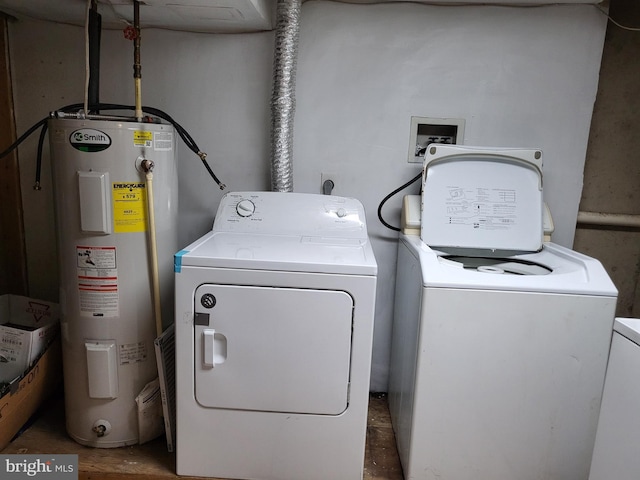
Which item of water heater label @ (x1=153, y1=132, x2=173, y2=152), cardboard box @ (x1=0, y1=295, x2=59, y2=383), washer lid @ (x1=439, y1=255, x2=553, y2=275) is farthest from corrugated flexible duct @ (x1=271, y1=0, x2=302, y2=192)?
A: cardboard box @ (x1=0, y1=295, x2=59, y2=383)

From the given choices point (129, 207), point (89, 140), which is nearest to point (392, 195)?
point (129, 207)

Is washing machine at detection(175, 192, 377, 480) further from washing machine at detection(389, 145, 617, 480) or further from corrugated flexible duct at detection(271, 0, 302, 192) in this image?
corrugated flexible duct at detection(271, 0, 302, 192)

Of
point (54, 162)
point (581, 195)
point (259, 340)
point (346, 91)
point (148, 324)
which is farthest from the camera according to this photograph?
point (581, 195)

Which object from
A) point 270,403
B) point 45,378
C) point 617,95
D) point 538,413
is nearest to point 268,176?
point 270,403

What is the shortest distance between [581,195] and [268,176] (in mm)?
1585

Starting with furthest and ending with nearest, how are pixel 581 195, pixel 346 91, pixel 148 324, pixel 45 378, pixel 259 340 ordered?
pixel 581 195 → pixel 346 91 → pixel 45 378 → pixel 148 324 → pixel 259 340

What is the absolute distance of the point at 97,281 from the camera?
1.43 meters

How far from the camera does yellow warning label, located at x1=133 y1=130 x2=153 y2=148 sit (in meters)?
1.38

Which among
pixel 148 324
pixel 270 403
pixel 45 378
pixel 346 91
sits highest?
pixel 346 91

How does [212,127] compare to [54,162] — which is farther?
[212,127]

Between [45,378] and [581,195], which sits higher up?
[581,195]

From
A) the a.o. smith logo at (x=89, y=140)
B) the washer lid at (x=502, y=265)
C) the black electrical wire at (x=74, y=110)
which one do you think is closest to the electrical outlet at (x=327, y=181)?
the black electrical wire at (x=74, y=110)

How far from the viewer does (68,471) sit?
4.59 feet

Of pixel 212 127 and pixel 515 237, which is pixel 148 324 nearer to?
pixel 212 127
